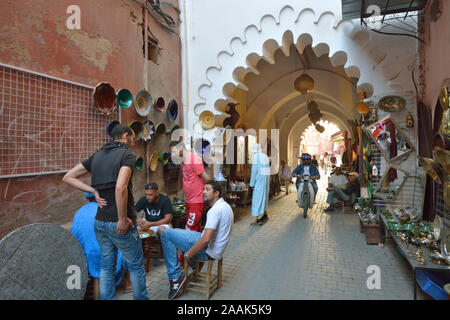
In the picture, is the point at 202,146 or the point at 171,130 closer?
the point at 171,130

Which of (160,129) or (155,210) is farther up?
(160,129)

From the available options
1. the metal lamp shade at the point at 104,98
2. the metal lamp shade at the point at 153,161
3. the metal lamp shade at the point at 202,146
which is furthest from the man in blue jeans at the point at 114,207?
the metal lamp shade at the point at 202,146

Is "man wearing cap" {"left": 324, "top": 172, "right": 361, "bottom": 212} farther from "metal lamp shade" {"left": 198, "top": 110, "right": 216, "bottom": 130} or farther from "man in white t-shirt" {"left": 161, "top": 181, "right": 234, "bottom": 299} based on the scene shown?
"man in white t-shirt" {"left": 161, "top": 181, "right": 234, "bottom": 299}

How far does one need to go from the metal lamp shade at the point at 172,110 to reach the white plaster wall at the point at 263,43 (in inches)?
20.0

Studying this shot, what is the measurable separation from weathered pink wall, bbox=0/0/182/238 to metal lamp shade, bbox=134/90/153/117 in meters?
0.10

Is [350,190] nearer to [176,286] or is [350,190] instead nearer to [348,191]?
[348,191]

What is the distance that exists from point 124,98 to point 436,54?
14.3ft

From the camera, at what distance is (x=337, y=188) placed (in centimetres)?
812

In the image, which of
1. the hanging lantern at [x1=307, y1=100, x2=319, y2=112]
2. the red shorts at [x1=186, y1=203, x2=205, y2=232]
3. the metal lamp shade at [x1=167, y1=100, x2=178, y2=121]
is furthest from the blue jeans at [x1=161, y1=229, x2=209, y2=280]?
the hanging lantern at [x1=307, y1=100, x2=319, y2=112]

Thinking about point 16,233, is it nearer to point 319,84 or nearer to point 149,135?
point 149,135

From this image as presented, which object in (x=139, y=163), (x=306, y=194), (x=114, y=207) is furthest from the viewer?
(x=306, y=194)

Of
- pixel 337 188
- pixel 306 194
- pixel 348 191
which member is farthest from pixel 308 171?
pixel 348 191

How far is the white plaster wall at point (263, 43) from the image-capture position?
197 inches

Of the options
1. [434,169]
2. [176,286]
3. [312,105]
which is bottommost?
[176,286]
